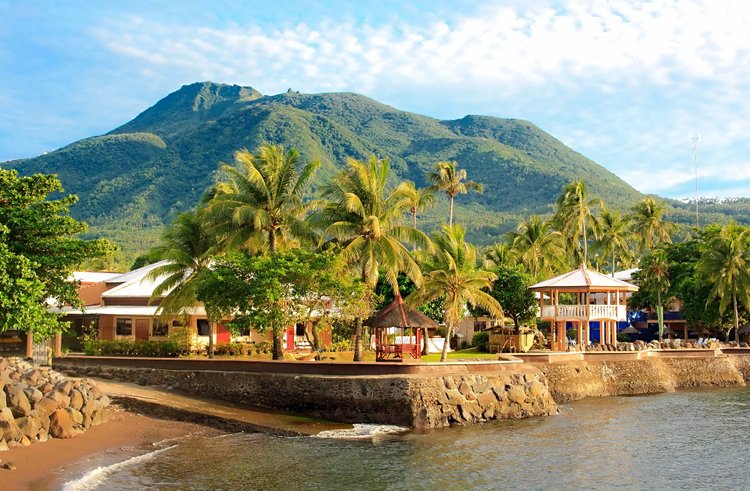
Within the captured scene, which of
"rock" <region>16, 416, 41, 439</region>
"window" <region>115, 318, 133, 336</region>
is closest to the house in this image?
"window" <region>115, 318, 133, 336</region>

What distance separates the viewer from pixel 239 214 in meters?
36.2

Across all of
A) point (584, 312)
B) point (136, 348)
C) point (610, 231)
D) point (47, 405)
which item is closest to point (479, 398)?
point (47, 405)

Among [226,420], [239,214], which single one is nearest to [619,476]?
[226,420]

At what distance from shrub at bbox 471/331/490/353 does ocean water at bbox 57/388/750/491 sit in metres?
14.7

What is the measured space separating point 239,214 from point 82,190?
166279mm

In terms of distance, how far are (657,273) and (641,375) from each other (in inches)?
798

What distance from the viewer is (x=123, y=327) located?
145 feet

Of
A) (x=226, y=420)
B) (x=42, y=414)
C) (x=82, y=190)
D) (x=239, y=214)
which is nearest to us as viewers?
(x=42, y=414)

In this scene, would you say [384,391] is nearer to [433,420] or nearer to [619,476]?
[433,420]

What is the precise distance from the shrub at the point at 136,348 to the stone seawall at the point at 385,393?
3.25 m

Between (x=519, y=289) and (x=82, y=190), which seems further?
(x=82, y=190)

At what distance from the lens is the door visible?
44031 mm

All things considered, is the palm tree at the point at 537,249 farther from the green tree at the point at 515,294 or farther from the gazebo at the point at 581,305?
the gazebo at the point at 581,305

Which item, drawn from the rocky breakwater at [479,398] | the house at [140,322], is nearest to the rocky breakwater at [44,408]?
the rocky breakwater at [479,398]
